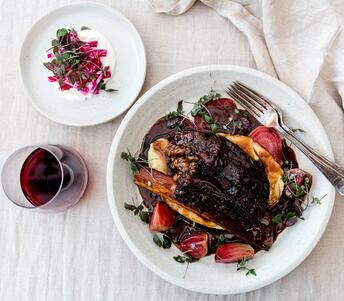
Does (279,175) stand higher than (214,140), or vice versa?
(214,140)

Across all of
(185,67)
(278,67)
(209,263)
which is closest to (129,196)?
(209,263)

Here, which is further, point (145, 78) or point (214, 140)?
point (145, 78)

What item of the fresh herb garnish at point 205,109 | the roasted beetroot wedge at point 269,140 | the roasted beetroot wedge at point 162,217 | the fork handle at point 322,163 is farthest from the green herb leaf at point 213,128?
the roasted beetroot wedge at point 162,217

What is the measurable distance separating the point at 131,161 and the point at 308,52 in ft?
2.96

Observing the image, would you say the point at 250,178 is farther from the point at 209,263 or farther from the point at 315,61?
the point at 315,61

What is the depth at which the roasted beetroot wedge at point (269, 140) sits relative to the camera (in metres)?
2.36

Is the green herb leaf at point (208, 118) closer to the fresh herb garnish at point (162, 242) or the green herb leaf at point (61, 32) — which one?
the fresh herb garnish at point (162, 242)

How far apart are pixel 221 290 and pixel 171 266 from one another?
0.77 ft

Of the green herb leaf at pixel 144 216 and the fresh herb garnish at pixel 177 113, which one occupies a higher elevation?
the fresh herb garnish at pixel 177 113

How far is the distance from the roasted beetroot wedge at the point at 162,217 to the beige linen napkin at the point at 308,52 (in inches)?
29.1

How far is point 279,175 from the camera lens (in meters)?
2.33

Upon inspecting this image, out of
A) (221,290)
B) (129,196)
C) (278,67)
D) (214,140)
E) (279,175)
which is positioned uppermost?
(278,67)

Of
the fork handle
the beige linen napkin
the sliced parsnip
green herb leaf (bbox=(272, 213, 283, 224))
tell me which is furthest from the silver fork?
the sliced parsnip

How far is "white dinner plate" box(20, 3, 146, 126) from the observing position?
2.45m
